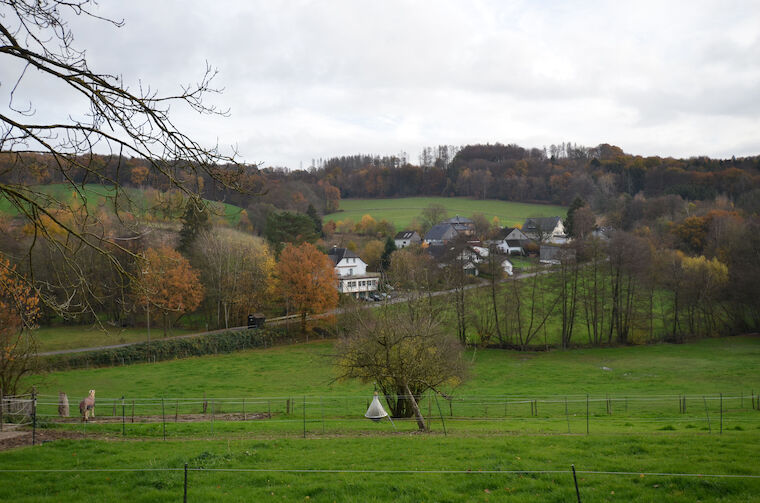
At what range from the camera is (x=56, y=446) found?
13.1 metres

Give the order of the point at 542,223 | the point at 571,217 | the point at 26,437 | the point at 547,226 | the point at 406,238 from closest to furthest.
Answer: the point at 26,437 → the point at 571,217 → the point at 406,238 → the point at 547,226 → the point at 542,223

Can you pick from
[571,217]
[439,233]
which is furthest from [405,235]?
[571,217]

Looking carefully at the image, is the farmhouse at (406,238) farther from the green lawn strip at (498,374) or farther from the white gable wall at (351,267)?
the green lawn strip at (498,374)

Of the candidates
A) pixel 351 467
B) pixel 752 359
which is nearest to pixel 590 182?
pixel 752 359

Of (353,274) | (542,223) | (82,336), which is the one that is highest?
(542,223)

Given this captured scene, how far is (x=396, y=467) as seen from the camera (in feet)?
35.3

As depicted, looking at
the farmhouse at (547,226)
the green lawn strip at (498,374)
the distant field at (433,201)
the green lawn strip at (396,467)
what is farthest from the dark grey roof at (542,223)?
the green lawn strip at (396,467)

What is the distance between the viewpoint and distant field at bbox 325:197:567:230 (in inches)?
4414

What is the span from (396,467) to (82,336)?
43752 millimetres

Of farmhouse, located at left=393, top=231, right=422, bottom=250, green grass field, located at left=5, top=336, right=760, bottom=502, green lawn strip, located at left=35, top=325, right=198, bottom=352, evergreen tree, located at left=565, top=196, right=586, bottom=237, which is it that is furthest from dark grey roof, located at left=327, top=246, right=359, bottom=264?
green grass field, located at left=5, top=336, right=760, bottom=502

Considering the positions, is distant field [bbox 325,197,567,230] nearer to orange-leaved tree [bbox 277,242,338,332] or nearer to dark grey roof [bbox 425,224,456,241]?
dark grey roof [bbox 425,224,456,241]

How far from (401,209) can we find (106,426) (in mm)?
107905

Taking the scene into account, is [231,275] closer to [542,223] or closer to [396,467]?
[396,467]

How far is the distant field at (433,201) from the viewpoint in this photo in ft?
368
